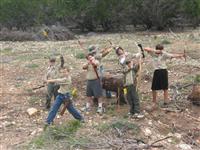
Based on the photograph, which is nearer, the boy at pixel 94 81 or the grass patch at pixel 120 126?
the grass patch at pixel 120 126

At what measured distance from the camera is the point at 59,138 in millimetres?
8852

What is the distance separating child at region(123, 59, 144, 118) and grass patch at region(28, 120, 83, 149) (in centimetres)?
117

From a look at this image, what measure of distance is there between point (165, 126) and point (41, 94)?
3.28 meters

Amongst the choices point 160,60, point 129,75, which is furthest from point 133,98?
A: point 160,60

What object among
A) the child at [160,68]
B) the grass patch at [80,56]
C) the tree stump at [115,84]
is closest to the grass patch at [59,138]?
the tree stump at [115,84]

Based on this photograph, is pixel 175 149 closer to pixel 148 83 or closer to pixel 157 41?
pixel 148 83

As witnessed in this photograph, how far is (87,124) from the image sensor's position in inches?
378

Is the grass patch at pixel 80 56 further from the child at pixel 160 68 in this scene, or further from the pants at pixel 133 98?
the pants at pixel 133 98

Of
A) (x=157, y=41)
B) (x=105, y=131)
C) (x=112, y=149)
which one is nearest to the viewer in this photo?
(x=112, y=149)

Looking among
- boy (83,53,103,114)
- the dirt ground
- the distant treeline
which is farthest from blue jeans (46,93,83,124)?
the distant treeline

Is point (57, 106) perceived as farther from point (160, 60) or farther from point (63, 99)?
point (160, 60)

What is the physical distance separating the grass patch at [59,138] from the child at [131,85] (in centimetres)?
117

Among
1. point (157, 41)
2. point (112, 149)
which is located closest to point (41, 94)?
point (112, 149)

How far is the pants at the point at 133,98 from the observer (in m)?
9.88
